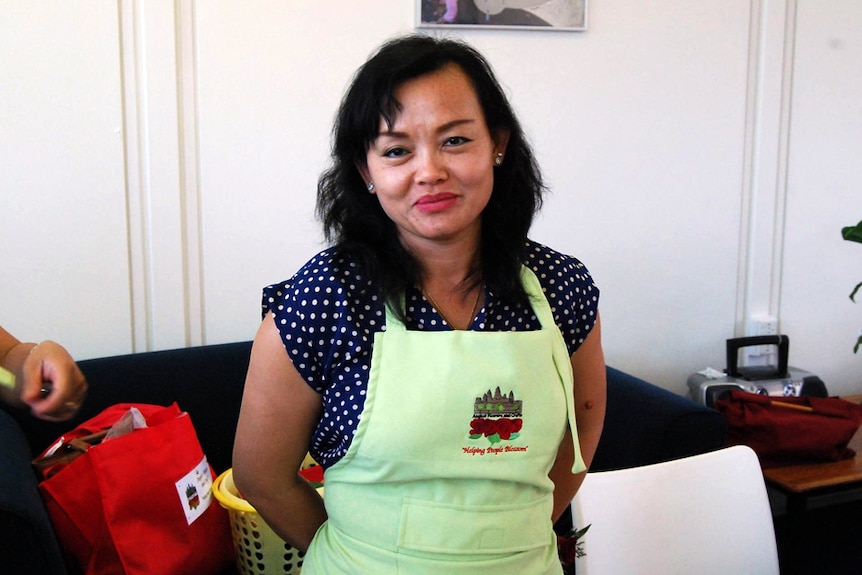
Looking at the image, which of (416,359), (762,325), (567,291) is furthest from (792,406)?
(416,359)

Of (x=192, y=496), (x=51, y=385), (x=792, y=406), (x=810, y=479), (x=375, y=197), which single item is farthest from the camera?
(x=792, y=406)

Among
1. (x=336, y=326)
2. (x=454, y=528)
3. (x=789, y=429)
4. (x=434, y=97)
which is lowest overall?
(x=789, y=429)

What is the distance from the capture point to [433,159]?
102cm

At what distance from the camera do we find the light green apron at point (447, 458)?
985 millimetres

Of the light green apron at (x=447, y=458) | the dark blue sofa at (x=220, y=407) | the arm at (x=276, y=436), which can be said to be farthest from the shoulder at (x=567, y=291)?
the dark blue sofa at (x=220, y=407)

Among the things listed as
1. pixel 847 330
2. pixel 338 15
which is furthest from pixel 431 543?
pixel 847 330

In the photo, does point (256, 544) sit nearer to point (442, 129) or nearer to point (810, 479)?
point (442, 129)

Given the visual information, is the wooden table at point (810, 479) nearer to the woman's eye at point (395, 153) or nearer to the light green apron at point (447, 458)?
the light green apron at point (447, 458)

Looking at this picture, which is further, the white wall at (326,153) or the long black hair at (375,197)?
the white wall at (326,153)

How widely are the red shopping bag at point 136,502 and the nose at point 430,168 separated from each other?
0.98 m

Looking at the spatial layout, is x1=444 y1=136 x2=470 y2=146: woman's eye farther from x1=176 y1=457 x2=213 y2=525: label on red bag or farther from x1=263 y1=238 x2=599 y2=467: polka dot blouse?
x1=176 y1=457 x2=213 y2=525: label on red bag

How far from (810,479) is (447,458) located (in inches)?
60.2

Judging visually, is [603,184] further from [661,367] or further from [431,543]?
[431,543]

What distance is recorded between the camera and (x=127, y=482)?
158 centimetres
